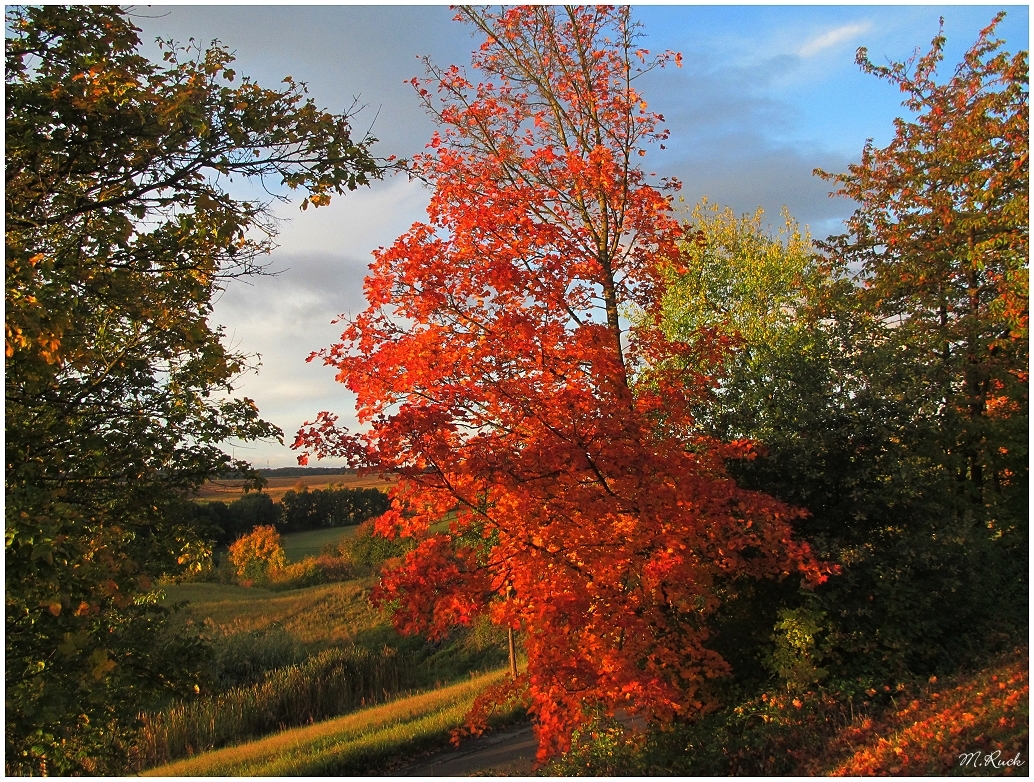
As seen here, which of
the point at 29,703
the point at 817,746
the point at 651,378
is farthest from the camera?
the point at 651,378

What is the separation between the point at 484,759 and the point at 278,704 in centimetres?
922

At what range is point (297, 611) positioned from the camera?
37.5m

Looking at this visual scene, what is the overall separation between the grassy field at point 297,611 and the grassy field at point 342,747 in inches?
567

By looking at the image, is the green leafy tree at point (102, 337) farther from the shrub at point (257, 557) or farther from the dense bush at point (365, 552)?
the shrub at point (257, 557)

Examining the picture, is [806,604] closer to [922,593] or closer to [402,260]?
[922,593]

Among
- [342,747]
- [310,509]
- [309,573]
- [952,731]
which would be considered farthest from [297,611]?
[310,509]

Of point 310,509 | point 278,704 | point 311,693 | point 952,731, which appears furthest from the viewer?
point 310,509

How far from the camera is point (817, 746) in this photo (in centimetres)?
946

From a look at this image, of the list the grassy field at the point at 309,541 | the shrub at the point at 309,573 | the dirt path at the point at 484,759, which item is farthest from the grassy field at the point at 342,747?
the grassy field at the point at 309,541

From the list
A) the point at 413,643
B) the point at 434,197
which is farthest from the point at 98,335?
the point at 413,643

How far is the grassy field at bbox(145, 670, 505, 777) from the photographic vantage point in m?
13.8

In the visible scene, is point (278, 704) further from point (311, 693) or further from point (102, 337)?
point (102, 337)

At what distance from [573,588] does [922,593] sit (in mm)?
6400

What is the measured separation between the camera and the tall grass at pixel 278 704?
57.6ft
